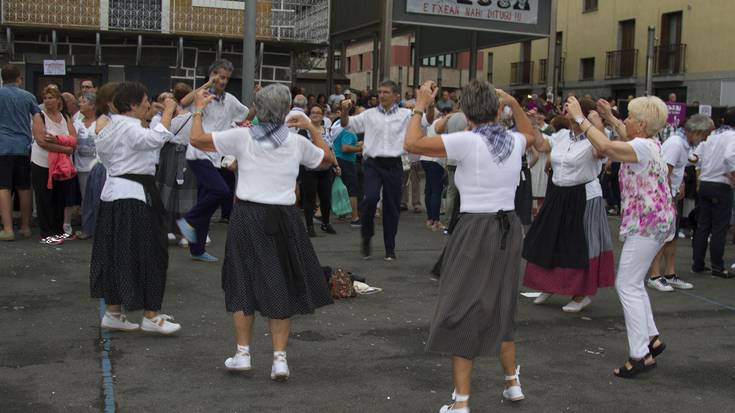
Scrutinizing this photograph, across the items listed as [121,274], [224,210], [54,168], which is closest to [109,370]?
[121,274]

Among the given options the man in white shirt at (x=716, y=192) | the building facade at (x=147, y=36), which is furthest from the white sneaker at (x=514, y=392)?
the building facade at (x=147, y=36)

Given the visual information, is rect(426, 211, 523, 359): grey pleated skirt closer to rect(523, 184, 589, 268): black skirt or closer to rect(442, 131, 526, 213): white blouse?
rect(442, 131, 526, 213): white blouse

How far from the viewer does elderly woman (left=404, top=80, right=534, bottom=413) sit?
14.9 feet

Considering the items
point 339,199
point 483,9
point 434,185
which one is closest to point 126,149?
point 339,199

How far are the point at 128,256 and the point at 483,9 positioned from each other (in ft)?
45.9

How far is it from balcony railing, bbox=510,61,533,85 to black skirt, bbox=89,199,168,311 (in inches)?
1604

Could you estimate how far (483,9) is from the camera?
61.1ft

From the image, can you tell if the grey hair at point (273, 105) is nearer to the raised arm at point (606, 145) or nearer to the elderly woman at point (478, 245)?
the elderly woman at point (478, 245)

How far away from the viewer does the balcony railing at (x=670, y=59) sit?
33.8 m

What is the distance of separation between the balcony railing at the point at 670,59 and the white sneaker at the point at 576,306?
28.7m

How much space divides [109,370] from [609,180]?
1204cm

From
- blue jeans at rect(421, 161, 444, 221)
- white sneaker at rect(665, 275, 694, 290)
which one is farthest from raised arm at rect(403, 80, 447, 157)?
blue jeans at rect(421, 161, 444, 221)

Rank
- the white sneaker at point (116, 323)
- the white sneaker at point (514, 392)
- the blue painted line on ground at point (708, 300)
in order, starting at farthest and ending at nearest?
the blue painted line on ground at point (708, 300) < the white sneaker at point (116, 323) < the white sneaker at point (514, 392)

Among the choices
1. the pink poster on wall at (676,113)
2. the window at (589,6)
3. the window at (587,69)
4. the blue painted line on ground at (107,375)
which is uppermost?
the window at (589,6)
